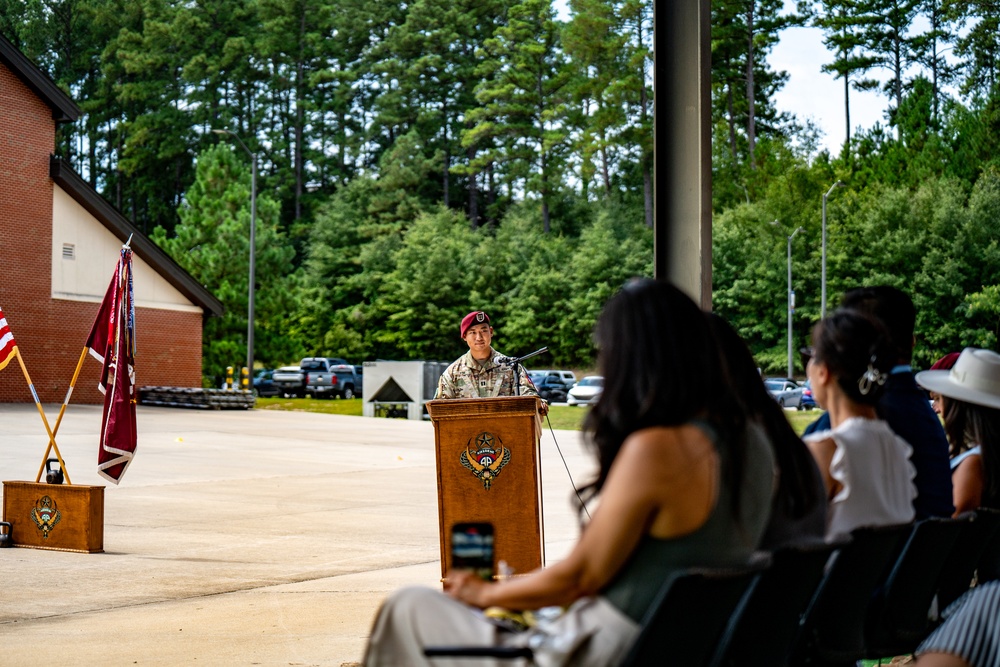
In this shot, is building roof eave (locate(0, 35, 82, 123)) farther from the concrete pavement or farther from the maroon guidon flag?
the maroon guidon flag

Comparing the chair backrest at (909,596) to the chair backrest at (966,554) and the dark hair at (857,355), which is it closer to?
the chair backrest at (966,554)

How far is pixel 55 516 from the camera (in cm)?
991

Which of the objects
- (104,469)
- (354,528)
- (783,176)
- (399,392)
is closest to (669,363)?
(104,469)

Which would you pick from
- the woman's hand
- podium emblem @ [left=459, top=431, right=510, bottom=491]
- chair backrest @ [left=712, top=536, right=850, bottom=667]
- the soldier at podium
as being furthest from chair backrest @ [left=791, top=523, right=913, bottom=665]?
the soldier at podium

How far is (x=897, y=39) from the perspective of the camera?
1587 inches

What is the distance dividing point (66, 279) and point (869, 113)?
34936 mm

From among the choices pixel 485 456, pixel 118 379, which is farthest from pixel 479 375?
pixel 118 379

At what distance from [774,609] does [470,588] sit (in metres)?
0.79

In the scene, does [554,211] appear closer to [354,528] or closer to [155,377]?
[155,377]

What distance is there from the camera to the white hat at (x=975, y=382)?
4.20 m

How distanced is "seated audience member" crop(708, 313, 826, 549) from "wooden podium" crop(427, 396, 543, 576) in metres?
3.81

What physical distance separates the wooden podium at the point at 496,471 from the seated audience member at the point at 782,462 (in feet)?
12.5

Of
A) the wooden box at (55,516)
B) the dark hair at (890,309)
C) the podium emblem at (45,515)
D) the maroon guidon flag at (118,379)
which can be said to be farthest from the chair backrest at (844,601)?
the podium emblem at (45,515)

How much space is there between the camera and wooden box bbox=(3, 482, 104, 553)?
970 centimetres
